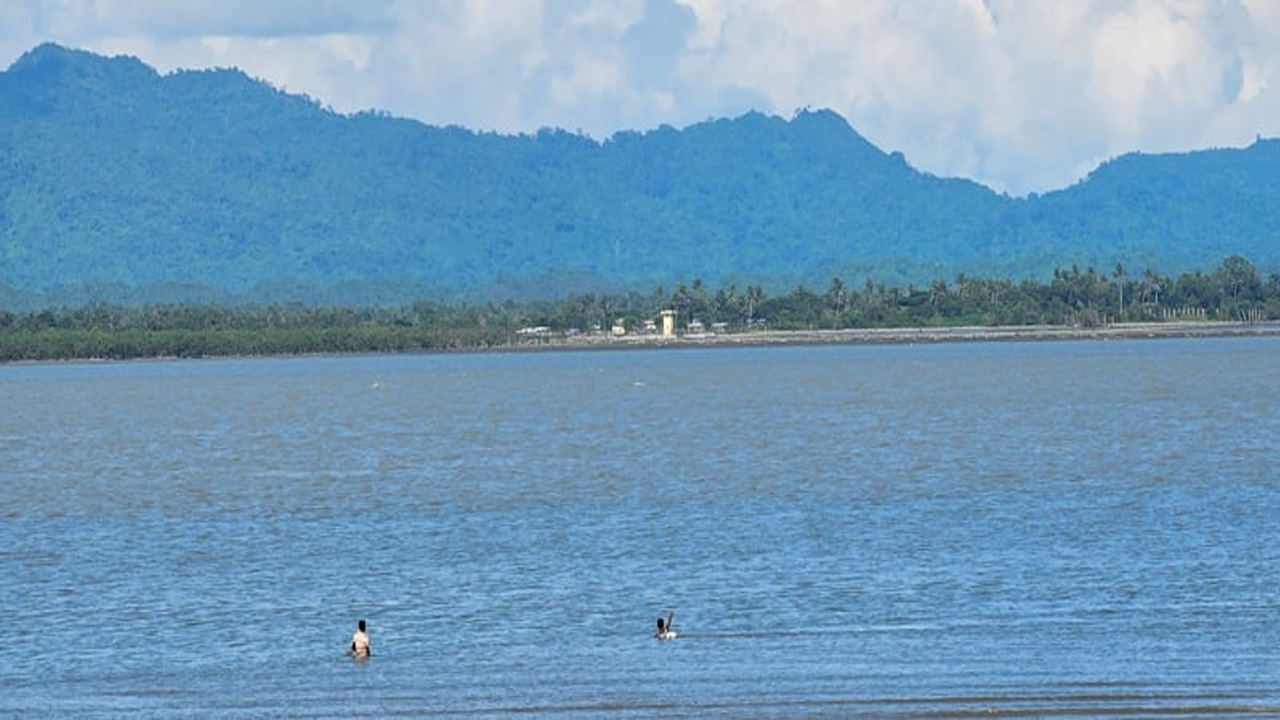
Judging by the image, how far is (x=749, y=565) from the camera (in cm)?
4050

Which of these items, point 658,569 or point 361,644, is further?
point 658,569

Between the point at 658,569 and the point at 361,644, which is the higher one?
the point at 361,644

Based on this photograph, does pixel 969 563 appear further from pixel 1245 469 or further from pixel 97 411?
pixel 97 411

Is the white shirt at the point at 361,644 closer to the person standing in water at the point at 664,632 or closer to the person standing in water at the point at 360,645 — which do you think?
the person standing in water at the point at 360,645

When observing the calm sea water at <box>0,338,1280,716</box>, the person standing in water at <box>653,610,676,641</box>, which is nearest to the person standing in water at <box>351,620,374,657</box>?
the calm sea water at <box>0,338,1280,716</box>

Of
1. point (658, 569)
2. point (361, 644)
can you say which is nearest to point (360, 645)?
point (361, 644)

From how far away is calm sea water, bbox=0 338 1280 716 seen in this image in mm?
28906

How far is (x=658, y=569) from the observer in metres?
40.3

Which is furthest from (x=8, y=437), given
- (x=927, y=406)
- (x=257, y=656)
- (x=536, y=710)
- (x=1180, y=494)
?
(x=536, y=710)

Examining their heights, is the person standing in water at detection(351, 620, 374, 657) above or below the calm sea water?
above

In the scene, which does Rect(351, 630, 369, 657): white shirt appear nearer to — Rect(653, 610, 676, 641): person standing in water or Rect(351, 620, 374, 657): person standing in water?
Rect(351, 620, 374, 657): person standing in water

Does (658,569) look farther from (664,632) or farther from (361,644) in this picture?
(361,644)

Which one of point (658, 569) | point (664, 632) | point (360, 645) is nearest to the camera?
point (360, 645)

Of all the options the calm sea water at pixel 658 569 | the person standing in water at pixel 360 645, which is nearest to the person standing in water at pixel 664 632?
the calm sea water at pixel 658 569
